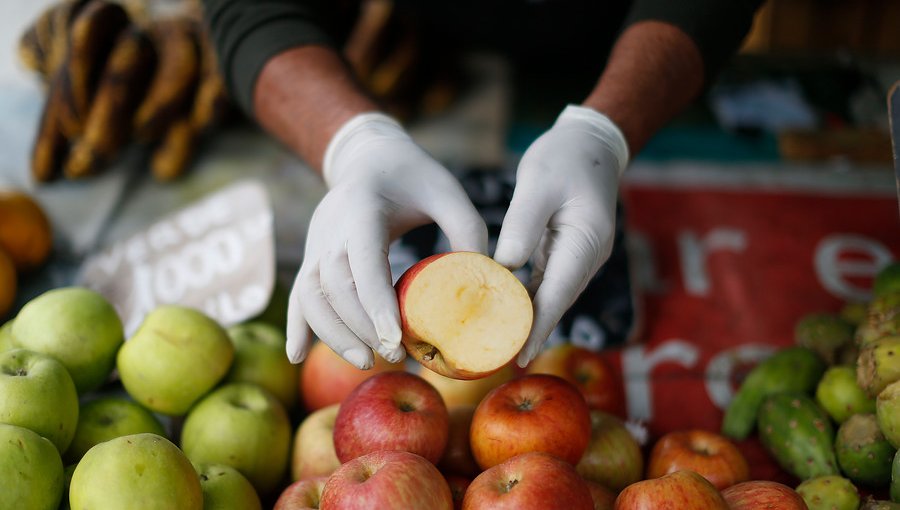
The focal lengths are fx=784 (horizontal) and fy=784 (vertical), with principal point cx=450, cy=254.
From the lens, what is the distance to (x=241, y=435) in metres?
1.19

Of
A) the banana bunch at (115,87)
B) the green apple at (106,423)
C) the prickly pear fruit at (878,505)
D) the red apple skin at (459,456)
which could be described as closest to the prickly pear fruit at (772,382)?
the prickly pear fruit at (878,505)

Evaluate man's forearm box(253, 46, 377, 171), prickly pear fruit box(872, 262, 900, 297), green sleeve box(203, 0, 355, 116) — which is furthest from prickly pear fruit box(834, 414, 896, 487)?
green sleeve box(203, 0, 355, 116)

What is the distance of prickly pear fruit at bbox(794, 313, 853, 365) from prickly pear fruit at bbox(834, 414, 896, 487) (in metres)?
0.23

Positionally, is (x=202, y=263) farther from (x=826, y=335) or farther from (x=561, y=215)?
(x=826, y=335)

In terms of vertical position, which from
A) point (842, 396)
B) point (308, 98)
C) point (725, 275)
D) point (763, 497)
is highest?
point (308, 98)

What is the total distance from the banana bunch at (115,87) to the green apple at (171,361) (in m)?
1.14

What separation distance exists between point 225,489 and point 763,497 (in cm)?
70

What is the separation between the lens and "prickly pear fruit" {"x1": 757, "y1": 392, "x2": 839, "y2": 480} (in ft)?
3.91

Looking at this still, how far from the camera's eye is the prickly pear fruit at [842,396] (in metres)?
1.21

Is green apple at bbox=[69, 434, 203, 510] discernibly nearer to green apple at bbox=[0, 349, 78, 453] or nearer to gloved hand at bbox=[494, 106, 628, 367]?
green apple at bbox=[0, 349, 78, 453]

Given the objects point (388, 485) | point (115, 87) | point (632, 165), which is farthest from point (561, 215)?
point (115, 87)

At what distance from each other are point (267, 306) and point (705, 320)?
1.01 metres

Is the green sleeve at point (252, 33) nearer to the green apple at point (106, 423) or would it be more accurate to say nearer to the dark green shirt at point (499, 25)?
the dark green shirt at point (499, 25)

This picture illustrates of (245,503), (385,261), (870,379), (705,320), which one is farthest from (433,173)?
(705,320)
